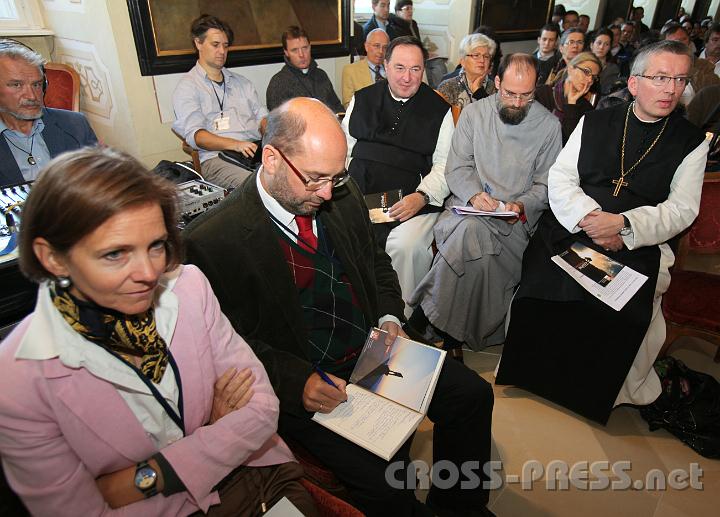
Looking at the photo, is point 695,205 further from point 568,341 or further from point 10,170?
point 10,170

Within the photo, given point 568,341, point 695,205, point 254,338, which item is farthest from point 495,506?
point 695,205

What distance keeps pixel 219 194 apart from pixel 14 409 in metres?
1.82

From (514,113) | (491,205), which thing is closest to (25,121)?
(491,205)

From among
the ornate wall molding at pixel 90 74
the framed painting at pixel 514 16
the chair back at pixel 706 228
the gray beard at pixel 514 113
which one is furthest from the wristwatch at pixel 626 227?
the framed painting at pixel 514 16

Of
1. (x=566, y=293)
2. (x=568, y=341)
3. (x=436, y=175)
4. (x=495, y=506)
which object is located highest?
(x=436, y=175)

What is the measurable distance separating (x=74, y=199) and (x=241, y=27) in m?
4.43

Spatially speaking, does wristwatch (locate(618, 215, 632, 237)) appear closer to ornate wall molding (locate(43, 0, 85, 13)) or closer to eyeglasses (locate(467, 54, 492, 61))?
eyeglasses (locate(467, 54, 492, 61))

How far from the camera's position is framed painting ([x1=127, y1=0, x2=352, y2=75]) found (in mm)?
4070

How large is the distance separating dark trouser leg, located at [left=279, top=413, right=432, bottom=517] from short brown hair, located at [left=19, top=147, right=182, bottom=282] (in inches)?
39.1

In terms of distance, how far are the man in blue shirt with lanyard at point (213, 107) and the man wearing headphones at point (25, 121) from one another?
113cm

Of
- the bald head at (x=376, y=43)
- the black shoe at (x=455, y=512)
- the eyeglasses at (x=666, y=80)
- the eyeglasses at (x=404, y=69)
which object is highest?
the bald head at (x=376, y=43)

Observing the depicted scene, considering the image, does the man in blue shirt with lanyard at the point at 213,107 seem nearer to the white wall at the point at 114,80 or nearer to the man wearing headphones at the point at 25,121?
the white wall at the point at 114,80

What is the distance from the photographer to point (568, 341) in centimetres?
251

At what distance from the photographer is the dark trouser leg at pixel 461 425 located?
73.8 inches
